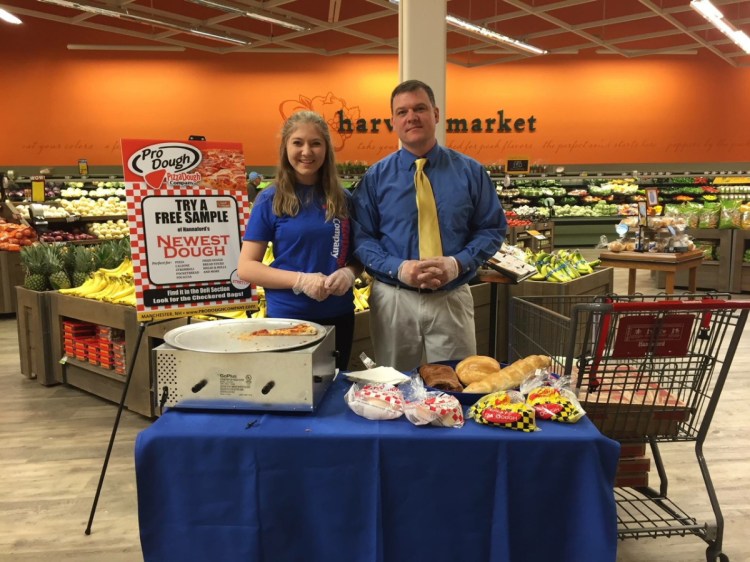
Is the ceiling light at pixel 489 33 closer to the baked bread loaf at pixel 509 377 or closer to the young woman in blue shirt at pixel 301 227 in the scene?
the young woman in blue shirt at pixel 301 227

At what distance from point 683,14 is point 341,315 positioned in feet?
42.8

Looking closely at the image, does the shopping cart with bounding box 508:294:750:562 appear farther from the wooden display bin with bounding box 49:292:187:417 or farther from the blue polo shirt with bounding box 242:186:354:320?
the wooden display bin with bounding box 49:292:187:417

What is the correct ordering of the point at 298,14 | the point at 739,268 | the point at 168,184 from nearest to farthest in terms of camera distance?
the point at 168,184, the point at 739,268, the point at 298,14

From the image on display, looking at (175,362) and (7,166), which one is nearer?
(175,362)

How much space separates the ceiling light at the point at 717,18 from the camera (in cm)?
1000

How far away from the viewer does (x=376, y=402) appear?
175cm

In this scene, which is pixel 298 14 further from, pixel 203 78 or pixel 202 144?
pixel 202 144

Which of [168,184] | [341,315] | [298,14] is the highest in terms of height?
[298,14]

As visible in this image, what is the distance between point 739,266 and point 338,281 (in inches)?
318

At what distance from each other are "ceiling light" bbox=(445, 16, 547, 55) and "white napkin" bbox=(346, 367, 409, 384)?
9.92m

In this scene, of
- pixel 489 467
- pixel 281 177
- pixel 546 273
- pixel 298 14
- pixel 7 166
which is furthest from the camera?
pixel 7 166

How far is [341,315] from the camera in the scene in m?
2.57

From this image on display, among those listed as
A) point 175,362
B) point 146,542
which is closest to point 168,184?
point 175,362

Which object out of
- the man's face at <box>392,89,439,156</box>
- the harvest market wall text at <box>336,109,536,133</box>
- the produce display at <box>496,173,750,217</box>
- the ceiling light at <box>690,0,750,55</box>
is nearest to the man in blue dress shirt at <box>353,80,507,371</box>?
the man's face at <box>392,89,439,156</box>
